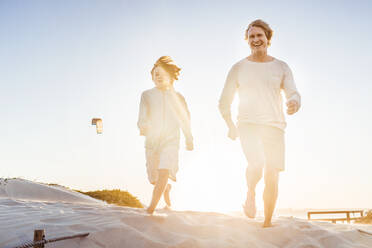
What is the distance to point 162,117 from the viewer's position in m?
4.74

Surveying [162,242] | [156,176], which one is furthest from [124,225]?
[156,176]

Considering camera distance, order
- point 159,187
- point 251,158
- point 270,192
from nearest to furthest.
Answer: point 270,192
point 251,158
point 159,187

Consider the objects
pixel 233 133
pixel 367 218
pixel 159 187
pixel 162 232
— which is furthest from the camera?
pixel 367 218

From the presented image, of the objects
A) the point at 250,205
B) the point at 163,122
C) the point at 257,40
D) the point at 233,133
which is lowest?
the point at 250,205

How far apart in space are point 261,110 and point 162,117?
134cm

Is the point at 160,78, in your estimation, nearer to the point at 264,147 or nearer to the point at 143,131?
the point at 143,131

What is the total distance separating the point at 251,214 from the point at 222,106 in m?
1.41

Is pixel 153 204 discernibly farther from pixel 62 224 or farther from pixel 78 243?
pixel 78 243

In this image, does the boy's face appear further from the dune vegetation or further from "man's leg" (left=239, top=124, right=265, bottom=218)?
the dune vegetation

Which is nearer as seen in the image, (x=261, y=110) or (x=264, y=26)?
(x=261, y=110)

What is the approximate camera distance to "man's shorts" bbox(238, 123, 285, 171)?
161 inches

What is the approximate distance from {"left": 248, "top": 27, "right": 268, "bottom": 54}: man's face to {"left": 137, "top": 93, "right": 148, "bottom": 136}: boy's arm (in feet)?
5.29

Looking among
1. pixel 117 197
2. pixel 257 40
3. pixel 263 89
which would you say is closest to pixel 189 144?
pixel 263 89

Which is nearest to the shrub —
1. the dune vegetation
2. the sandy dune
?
the dune vegetation
